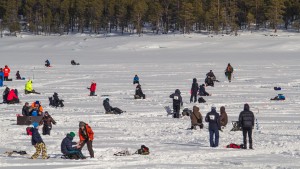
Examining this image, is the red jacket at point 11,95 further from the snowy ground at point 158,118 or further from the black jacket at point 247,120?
the black jacket at point 247,120

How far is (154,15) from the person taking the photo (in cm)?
11100

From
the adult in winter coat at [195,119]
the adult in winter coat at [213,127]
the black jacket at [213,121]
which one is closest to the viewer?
the adult in winter coat at [213,127]

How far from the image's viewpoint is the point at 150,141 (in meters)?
16.4

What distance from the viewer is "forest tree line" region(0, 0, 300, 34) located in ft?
344

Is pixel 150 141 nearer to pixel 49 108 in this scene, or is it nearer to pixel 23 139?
pixel 23 139

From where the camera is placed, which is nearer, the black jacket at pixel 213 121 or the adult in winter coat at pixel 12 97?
the black jacket at pixel 213 121

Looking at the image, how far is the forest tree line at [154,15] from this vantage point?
344ft

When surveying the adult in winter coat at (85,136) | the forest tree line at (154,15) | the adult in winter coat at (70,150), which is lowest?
the adult in winter coat at (70,150)

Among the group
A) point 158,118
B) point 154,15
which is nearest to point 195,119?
point 158,118

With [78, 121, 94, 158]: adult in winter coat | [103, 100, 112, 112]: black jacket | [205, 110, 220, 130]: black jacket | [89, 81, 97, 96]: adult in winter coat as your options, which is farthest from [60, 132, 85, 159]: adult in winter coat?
[89, 81, 97, 96]: adult in winter coat

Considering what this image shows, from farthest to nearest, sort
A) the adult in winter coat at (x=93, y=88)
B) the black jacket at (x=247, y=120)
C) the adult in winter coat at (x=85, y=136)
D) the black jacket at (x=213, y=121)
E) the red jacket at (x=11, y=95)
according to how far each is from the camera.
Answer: the adult in winter coat at (x=93, y=88) → the red jacket at (x=11, y=95) → the black jacket at (x=213, y=121) → the black jacket at (x=247, y=120) → the adult in winter coat at (x=85, y=136)

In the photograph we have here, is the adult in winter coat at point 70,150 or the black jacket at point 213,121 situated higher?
the black jacket at point 213,121

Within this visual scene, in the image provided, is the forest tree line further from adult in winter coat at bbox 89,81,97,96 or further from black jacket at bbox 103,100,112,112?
black jacket at bbox 103,100,112,112

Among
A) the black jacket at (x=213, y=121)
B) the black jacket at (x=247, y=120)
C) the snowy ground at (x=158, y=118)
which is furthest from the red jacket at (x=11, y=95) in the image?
the black jacket at (x=247, y=120)
